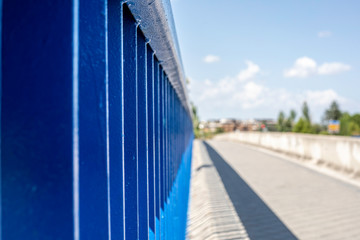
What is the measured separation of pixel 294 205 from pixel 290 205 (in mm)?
85

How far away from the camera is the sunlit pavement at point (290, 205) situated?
600cm

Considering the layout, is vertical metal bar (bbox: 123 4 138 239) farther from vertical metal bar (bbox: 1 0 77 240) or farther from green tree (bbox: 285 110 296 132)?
green tree (bbox: 285 110 296 132)

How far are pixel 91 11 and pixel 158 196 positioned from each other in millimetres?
1658

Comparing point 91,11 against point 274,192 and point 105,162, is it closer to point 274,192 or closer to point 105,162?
point 105,162

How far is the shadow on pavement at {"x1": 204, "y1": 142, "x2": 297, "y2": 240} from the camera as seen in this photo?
19.0 feet

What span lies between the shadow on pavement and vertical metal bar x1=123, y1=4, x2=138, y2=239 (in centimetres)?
456

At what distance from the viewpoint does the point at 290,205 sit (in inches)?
314

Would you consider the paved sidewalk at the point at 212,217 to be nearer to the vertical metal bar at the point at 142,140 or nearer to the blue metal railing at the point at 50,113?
the vertical metal bar at the point at 142,140

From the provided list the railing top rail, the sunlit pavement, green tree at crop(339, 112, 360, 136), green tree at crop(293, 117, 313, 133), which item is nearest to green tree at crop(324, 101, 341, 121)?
green tree at crop(339, 112, 360, 136)

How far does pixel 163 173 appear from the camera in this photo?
2711 millimetres

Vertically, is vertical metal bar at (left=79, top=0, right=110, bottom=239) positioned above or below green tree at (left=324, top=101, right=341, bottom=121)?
below

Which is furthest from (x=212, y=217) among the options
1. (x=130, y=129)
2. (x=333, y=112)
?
(x=333, y=112)

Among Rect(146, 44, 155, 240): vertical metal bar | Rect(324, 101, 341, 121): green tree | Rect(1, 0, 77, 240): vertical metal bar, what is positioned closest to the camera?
Rect(1, 0, 77, 240): vertical metal bar

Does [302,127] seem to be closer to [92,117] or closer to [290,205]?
[290,205]
